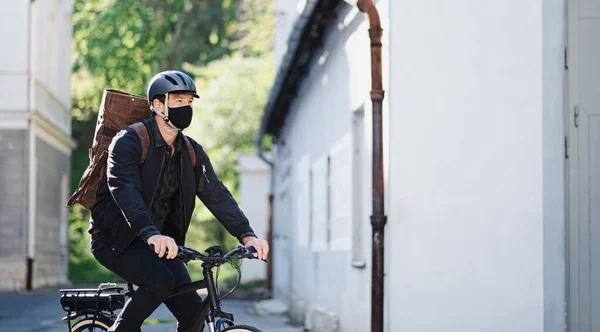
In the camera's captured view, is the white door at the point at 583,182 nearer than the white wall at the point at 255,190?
Yes

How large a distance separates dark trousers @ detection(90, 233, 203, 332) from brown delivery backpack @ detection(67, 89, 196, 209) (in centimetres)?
27

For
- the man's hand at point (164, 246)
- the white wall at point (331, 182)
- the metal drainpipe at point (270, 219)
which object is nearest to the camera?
the man's hand at point (164, 246)

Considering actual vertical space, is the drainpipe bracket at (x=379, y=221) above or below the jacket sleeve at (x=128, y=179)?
below

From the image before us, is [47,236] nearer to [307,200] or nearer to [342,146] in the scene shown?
[307,200]

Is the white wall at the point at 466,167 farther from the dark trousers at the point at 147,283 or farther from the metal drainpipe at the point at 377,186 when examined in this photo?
the dark trousers at the point at 147,283

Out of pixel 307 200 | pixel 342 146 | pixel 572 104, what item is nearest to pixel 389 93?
pixel 572 104

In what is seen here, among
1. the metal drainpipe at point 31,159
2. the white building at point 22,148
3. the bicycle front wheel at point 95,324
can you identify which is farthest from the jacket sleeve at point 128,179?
the metal drainpipe at point 31,159

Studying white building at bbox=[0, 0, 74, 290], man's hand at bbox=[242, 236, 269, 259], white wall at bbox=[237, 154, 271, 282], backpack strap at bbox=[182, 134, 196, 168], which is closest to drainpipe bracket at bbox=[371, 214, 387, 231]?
backpack strap at bbox=[182, 134, 196, 168]

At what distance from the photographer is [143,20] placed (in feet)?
109

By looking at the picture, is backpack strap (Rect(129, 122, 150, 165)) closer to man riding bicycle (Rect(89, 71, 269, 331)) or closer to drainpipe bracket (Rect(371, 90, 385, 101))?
man riding bicycle (Rect(89, 71, 269, 331))

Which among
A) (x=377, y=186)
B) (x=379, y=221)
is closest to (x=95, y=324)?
(x=379, y=221)

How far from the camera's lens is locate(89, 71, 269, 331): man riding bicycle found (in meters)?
5.25

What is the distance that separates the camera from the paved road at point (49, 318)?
Result: 1214 cm

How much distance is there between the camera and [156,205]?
18.4 feet
